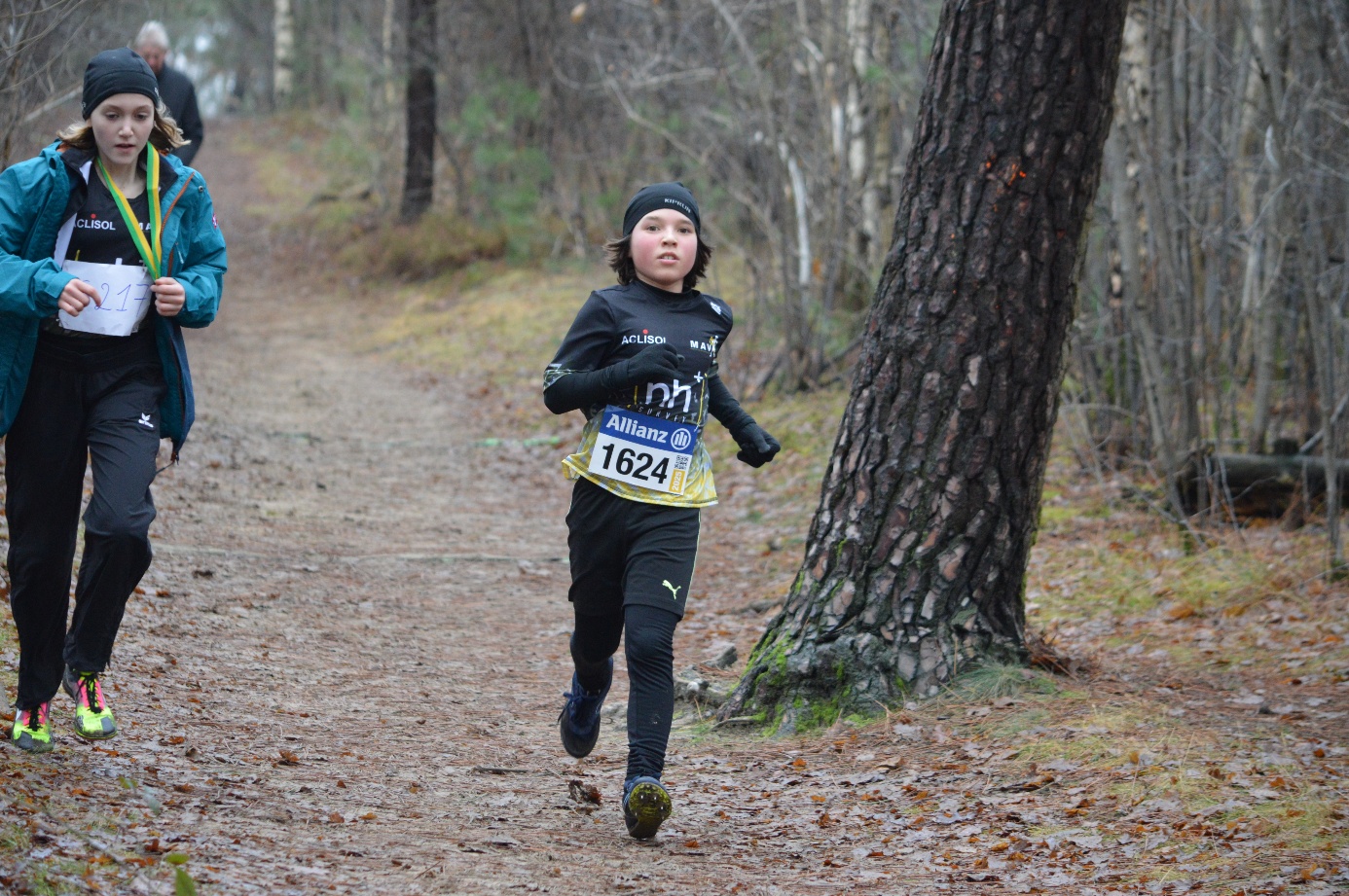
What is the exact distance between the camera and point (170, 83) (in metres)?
10.0

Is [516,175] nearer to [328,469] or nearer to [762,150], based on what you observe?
[762,150]

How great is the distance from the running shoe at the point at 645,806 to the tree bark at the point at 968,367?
138 cm

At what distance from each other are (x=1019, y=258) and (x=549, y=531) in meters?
5.21

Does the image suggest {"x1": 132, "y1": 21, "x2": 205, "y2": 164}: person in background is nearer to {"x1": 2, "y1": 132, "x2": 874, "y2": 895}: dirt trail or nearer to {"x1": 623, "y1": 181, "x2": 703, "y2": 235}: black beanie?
{"x1": 2, "y1": 132, "x2": 874, "y2": 895}: dirt trail

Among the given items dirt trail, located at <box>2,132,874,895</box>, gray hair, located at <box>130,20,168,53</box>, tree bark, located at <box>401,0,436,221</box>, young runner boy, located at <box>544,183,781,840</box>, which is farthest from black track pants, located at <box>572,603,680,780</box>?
tree bark, located at <box>401,0,436,221</box>

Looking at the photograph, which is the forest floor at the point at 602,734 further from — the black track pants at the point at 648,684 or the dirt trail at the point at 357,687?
the black track pants at the point at 648,684

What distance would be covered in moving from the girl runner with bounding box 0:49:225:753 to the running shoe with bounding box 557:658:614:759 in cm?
151

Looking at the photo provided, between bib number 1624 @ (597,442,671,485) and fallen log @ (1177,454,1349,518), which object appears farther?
fallen log @ (1177,454,1349,518)

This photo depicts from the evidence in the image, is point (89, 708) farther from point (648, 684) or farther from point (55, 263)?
point (648, 684)

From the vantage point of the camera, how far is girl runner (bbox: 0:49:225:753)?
376cm

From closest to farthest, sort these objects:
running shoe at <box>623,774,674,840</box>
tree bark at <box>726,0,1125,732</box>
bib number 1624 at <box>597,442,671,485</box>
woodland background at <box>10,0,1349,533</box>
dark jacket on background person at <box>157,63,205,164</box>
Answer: running shoe at <box>623,774,674,840</box> → bib number 1624 at <box>597,442,671,485</box> → tree bark at <box>726,0,1125,732</box> → woodland background at <box>10,0,1349,533</box> → dark jacket on background person at <box>157,63,205,164</box>

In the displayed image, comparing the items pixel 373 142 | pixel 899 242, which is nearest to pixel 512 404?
pixel 899 242

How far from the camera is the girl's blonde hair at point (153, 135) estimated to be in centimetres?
389

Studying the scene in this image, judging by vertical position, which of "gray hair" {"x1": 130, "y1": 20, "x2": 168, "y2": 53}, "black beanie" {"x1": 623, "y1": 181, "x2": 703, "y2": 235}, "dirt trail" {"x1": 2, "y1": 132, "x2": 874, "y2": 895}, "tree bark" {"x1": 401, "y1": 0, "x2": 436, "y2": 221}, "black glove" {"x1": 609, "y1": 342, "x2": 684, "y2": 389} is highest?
"tree bark" {"x1": 401, "y1": 0, "x2": 436, "y2": 221}
